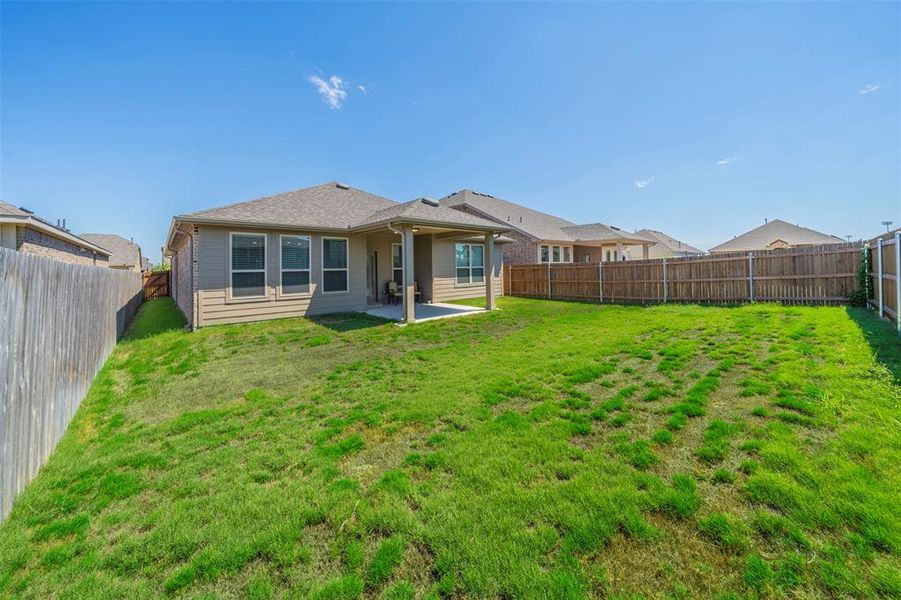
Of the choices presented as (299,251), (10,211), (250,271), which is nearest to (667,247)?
(299,251)

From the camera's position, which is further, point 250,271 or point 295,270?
point 295,270

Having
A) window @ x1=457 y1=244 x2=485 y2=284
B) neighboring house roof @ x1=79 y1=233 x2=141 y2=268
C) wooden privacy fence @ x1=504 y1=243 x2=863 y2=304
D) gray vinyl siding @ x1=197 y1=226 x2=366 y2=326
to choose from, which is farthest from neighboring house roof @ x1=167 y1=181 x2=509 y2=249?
neighboring house roof @ x1=79 y1=233 x2=141 y2=268

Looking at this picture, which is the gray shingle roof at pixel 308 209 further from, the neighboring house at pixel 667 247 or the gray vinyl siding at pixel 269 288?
the neighboring house at pixel 667 247

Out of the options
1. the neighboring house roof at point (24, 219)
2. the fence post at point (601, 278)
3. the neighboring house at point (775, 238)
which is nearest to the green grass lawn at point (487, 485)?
the neighboring house roof at point (24, 219)

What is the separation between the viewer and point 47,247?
13109mm

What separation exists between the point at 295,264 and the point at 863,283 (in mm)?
16688

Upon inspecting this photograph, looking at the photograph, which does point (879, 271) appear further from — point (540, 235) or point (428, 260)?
point (540, 235)

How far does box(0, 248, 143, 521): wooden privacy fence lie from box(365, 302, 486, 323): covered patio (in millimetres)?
6759

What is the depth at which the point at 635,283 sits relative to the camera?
47.4 feet

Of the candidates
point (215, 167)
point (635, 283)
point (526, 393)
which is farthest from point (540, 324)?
point (215, 167)

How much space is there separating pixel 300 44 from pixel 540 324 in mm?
12129

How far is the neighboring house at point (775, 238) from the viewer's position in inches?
1234

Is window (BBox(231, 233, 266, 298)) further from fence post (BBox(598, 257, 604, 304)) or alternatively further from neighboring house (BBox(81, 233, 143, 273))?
neighboring house (BBox(81, 233, 143, 273))

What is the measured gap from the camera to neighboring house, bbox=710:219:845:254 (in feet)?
103
